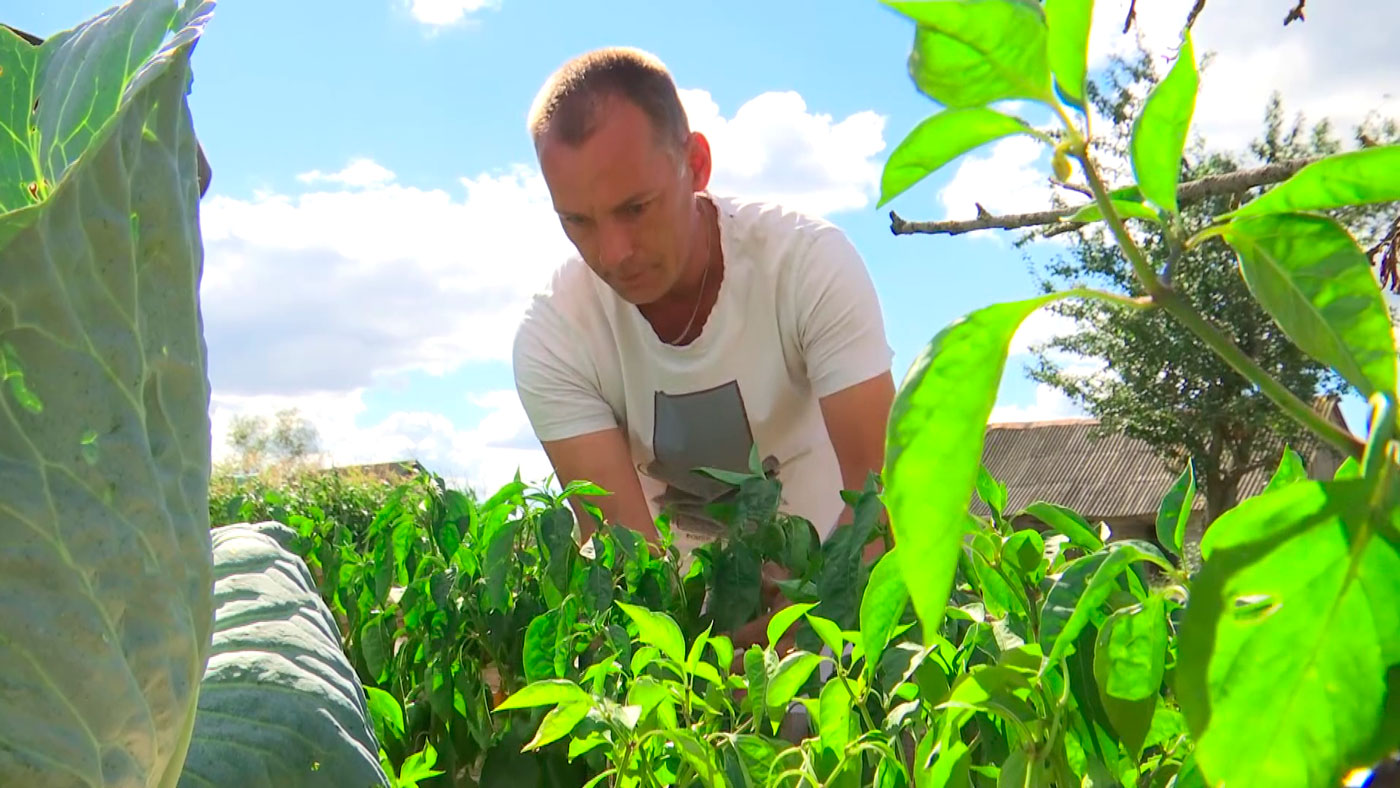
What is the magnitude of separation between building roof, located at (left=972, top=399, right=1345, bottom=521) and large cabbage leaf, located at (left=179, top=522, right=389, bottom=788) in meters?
25.0

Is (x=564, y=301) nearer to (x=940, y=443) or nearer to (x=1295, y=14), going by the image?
(x=1295, y=14)

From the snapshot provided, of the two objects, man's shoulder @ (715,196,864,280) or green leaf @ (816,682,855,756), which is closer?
green leaf @ (816,682,855,756)

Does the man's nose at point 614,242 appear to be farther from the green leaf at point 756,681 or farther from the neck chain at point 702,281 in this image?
the green leaf at point 756,681

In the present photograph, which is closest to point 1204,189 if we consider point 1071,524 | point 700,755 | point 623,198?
point 1071,524

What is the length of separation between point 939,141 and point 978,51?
0.04 meters

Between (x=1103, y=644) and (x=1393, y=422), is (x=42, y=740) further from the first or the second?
(x=1393, y=422)

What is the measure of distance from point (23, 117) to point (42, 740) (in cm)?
56

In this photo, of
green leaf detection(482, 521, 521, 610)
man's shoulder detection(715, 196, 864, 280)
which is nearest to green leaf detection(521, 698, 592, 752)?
green leaf detection(482, 521, 521, 610)

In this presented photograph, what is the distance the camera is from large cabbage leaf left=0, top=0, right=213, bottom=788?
2.19 feet

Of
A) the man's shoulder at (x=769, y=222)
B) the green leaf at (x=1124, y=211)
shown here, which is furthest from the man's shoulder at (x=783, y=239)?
the green leaf at (x=1124, y=211)

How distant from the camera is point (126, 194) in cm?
70

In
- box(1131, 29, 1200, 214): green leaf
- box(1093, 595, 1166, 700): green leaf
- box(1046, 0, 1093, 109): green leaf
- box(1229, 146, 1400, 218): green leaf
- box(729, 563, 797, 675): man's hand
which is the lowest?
box(729, 563, 797, 675): man's hand

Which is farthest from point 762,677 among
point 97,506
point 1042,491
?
point 1042,491

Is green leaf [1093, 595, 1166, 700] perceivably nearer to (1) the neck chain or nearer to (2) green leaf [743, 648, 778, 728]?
(2) green leaf [743, 648, 778, 728]
